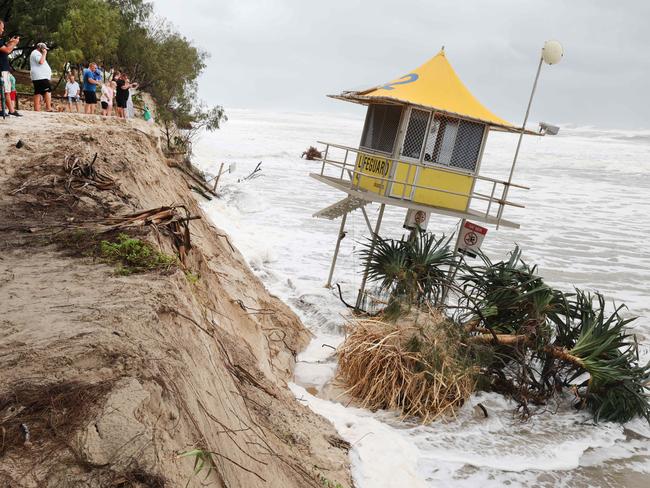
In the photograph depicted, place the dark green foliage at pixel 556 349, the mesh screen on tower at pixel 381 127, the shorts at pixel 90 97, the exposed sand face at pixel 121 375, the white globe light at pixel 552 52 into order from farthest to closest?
the shorts at pixel 90 97 → the mesh screen on tower at pixel 381 127 → the white globe light at pixel 552 52 → the dark green foliage at pixel 556 349 → the exposed sand face at pixel 121 375

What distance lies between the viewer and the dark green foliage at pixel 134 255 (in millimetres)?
5777

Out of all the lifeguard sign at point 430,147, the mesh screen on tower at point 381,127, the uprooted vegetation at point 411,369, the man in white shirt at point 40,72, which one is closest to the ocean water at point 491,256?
the uprooted vegetation at point 411,369

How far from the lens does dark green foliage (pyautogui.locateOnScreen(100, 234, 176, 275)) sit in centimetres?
578

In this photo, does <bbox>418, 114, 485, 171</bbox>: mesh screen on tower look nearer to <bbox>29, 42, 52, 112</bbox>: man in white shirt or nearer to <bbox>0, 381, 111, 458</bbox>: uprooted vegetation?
<bbox>29, 42, 52, 112</bbox>: man in white shirt

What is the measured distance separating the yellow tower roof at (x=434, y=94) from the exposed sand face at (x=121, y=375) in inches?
281

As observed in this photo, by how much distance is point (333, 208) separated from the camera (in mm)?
16266

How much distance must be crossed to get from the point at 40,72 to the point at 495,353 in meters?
12.3

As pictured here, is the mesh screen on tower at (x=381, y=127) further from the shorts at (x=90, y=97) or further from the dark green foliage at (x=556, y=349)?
the shorts at (x=90, y=97)

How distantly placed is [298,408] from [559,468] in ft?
13.8

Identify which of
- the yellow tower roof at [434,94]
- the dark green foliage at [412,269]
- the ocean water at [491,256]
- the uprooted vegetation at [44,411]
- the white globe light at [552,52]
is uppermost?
the white globe light at [552,52]

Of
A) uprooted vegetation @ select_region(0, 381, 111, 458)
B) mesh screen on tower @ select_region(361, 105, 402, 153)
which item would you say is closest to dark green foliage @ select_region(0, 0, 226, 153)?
mesh screen on tower @ select_region(361, 105, 402, 153)

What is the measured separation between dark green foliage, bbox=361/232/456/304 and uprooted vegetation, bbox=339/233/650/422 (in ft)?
0.53

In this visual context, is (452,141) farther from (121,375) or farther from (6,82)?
(121,375)

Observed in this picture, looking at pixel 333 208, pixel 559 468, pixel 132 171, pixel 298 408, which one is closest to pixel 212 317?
pixel 298 408
